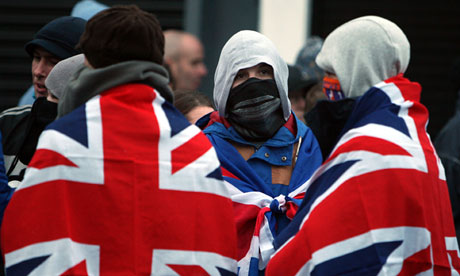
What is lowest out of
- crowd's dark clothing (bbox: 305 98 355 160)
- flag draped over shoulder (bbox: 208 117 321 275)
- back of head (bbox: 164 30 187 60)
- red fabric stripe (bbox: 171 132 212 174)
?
back of head (bbox: 164 30 187 60)

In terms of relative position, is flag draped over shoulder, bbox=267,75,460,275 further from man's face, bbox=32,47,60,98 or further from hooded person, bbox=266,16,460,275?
man's face, bbox=32,47,60,98

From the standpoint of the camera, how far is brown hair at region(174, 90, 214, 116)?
173 inches

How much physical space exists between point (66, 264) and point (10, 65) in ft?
18.4

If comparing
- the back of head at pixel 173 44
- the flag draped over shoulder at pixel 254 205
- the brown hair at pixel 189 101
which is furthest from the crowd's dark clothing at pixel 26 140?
the back of head at pixel 173 44

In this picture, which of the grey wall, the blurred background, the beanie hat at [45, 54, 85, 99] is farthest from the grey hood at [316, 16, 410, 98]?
the grey wall

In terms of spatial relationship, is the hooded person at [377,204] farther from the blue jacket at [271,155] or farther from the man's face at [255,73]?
the man's face at [255,73]

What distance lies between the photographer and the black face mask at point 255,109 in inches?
146

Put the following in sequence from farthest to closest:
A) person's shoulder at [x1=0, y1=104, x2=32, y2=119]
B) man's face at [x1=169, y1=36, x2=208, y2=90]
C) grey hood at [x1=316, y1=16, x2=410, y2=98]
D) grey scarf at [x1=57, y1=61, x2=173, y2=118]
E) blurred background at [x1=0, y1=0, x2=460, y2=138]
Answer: blurred background at [x1=0, y1=0, x2=460, y2=138] → man's face at [x1=169, y1=36, x2=208, y2=90] → person's shoulder at [x1=0, y1=104, x2=32, y2=119] → grey hood at [x1=316, y1=16, x2=410, y2=98] → grey scarf at [x1=57, y1=61, x2=173, y2=118]

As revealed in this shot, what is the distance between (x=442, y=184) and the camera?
3520 millimetres

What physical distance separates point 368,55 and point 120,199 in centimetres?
127

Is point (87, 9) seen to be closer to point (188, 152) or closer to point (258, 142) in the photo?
point (258, 142)

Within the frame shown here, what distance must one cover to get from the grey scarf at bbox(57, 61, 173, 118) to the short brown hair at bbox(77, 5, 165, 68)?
0.04m

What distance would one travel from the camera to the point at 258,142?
12.4ft

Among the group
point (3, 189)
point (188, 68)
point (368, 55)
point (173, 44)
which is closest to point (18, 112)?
point (3, 189)
